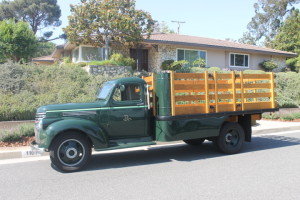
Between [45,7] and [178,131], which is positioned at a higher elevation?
[45,7]

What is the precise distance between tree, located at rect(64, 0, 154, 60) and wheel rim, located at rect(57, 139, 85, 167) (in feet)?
40.9

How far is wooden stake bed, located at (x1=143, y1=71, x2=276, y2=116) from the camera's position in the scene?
23.9 feet

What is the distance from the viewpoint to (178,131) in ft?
23.6

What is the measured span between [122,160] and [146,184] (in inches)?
87.2

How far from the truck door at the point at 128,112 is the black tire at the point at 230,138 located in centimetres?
222

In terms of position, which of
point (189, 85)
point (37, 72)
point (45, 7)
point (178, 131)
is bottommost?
point (178, 131)

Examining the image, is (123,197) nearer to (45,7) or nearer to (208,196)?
(208,196)

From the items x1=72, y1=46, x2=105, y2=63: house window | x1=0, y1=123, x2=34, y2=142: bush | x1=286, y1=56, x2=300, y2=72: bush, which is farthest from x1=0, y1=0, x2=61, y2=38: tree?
x1=0, y1=123, x2=34, y2=142: bush

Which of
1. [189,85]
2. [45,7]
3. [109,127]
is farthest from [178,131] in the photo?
[45,7]

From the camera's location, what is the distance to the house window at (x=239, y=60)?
27.5 m

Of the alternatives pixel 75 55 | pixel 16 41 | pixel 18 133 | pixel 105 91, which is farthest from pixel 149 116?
pixel 75 55

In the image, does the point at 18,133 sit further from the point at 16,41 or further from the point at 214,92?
the point at 16,41

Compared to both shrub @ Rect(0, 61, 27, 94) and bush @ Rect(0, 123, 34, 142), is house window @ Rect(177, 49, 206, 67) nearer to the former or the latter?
shrub @ Rect(0, 61, 27, 94)

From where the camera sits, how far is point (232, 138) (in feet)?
27.1
